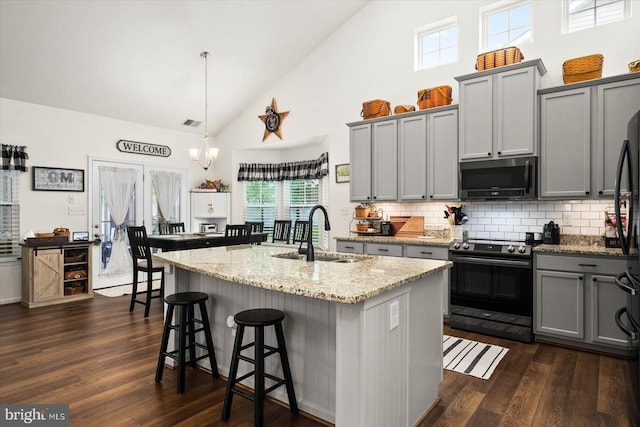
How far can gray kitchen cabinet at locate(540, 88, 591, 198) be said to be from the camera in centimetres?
359

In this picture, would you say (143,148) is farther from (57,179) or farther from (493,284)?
(493,284)

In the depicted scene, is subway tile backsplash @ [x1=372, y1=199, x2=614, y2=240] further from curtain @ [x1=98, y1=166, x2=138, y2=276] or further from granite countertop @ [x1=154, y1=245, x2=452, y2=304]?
curtain @ [x1=98, y1=166, x2=138, y2=276]

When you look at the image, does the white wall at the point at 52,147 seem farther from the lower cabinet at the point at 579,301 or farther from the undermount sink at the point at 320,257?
the lower cabinet at the point at 579,301

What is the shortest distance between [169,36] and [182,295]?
378 cm

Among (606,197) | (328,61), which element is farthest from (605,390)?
(328,61)

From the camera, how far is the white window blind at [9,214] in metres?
5.23

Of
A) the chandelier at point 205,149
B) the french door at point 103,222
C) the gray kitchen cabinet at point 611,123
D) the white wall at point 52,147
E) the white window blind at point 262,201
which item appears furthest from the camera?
the white window blind at point 262,201

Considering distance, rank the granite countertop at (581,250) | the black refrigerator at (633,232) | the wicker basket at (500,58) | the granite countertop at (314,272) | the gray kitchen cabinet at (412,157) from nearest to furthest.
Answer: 1. the granite countertop at (314,272)
2. the black refrigerator at (633,232)
3. the granite countertop at (581,250)
4. the wicker basket at (500,58)
5. the gray kitchen cabinet at (412,157)

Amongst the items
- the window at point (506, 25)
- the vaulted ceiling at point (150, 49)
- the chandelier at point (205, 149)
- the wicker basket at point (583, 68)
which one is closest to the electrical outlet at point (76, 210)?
the vaulted ceiling at point (150, 49)

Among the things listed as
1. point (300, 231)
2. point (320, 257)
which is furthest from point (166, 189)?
point (320, 257)

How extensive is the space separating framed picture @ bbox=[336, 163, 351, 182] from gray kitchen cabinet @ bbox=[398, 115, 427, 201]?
1.06 metres

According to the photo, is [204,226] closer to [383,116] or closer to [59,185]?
[59,185]

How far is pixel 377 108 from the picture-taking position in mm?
5047

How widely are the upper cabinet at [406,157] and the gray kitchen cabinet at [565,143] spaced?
0.89m
